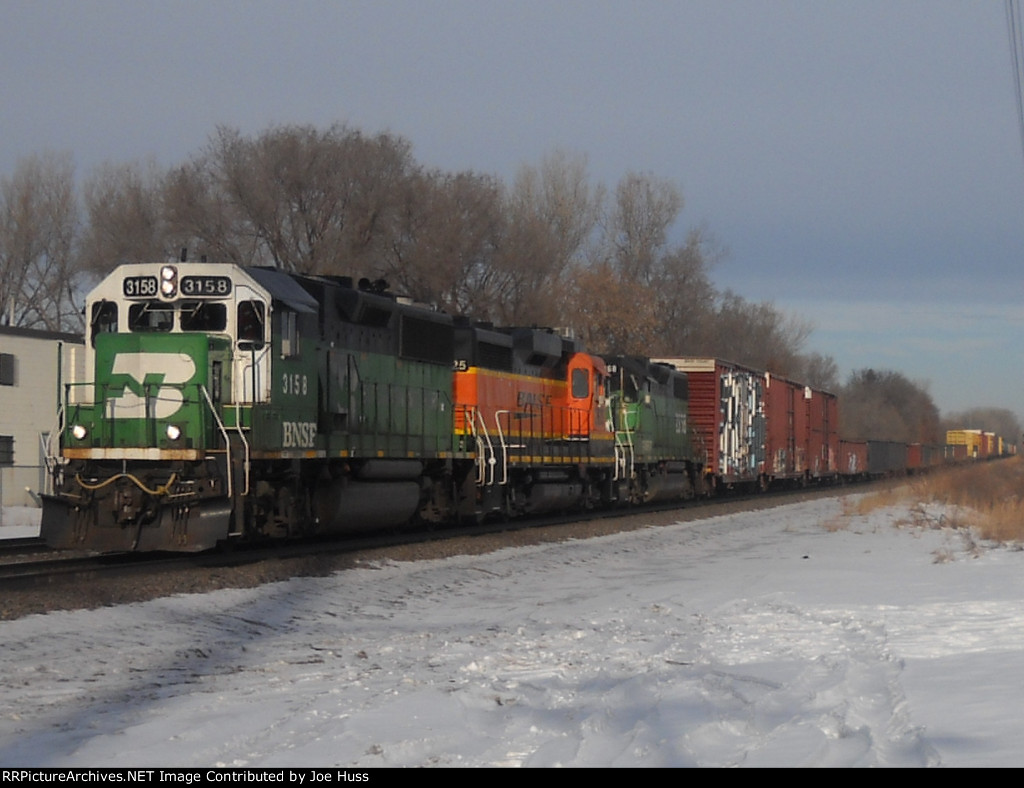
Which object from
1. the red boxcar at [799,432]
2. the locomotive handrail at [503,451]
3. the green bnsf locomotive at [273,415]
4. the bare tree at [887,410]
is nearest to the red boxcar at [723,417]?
the red boxcar at [799,432]

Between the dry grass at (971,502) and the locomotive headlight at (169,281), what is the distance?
1147cm

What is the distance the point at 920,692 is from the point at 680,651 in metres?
2.27

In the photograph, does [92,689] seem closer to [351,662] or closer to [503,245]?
[351,662]

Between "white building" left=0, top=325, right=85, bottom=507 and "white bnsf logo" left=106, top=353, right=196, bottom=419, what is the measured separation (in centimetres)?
1762

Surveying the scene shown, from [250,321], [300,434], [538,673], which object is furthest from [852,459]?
[538,673]

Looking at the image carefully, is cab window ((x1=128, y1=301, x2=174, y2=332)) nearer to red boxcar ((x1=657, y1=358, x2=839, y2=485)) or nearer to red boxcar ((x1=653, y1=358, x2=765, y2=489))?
red boxcar ((x1=653, y1=358, x2=765, y2=489))

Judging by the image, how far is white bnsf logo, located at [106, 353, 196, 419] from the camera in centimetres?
1440

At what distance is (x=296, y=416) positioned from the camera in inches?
617

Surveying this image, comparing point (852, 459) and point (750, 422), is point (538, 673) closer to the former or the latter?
point (750, 422)

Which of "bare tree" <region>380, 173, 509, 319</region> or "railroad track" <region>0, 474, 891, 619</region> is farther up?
"bare tree" <region>380, 173, 509, 319</region>

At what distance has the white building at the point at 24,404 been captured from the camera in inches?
1228

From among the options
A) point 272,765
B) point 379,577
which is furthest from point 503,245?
point 272,765

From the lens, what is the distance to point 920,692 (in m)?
6.81

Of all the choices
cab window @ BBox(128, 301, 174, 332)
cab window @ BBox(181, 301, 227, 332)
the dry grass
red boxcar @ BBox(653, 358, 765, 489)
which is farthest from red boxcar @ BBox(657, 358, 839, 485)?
cab window @ BBox(128, 301, 174, 332)
